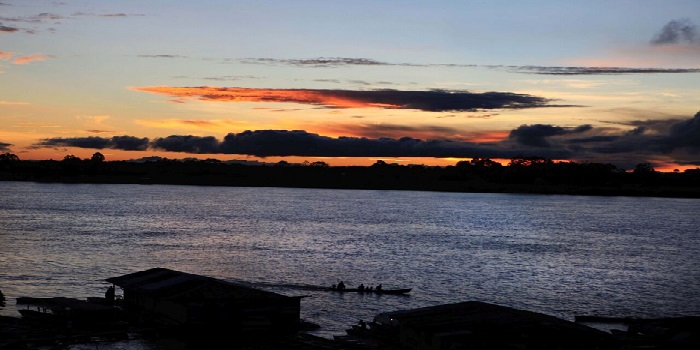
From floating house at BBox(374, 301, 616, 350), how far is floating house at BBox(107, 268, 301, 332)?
26.6ft

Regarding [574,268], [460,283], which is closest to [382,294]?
[460,283]

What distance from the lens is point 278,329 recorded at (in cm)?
4312

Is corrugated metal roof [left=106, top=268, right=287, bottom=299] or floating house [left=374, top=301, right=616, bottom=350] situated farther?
corrugated metal roof [left=106, top=268, right=287, bottom=299]

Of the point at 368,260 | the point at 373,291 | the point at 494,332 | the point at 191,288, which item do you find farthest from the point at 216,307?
the point at 368,260

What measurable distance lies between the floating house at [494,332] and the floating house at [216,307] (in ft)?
26.6

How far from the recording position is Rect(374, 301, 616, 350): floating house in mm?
34562

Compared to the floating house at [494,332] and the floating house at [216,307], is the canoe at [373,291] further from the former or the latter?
the floating house at [494,332]

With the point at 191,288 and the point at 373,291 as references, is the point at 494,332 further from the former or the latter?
the point at 373,291

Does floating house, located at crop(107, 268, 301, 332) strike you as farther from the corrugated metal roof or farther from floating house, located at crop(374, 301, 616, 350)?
floating house, located at crop(374, 301, 616, 350)

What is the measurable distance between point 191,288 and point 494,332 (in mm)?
17925

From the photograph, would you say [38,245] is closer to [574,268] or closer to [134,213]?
[574,268]

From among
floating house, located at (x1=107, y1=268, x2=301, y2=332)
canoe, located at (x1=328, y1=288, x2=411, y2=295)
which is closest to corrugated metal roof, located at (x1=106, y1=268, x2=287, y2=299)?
A: floating house, located at (x1=107, y1=268, x2=301, y2=332)

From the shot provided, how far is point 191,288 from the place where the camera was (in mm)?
44375

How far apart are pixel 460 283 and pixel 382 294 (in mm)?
13190
